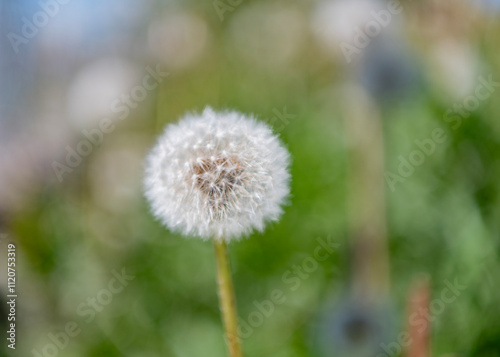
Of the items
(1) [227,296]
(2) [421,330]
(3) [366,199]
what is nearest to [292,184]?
(3) [366,199]

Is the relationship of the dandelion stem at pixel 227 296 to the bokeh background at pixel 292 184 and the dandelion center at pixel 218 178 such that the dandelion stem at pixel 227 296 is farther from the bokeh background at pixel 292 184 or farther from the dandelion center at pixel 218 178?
the bokeh background at pixel 292 184

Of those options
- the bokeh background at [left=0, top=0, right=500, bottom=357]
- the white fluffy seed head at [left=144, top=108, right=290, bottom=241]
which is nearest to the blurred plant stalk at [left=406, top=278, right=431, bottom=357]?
the bokeh background at [left=0, top=0, right=500, bottom=357]

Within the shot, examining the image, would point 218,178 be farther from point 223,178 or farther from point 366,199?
point 366,199

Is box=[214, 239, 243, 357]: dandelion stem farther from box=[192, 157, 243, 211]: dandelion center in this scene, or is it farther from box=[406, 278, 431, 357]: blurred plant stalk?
box=[406, 278, 431, 357]: blurred plant stalk

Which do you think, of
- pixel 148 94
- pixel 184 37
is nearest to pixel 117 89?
pixel 148 94

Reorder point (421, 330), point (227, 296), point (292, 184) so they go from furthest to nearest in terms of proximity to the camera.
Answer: point (292, 184)
point (421, 330)
point (227, 296)

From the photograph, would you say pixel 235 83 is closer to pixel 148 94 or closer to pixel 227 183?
pixel 148 94

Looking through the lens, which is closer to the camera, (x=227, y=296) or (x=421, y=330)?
(x=227, y=296)
